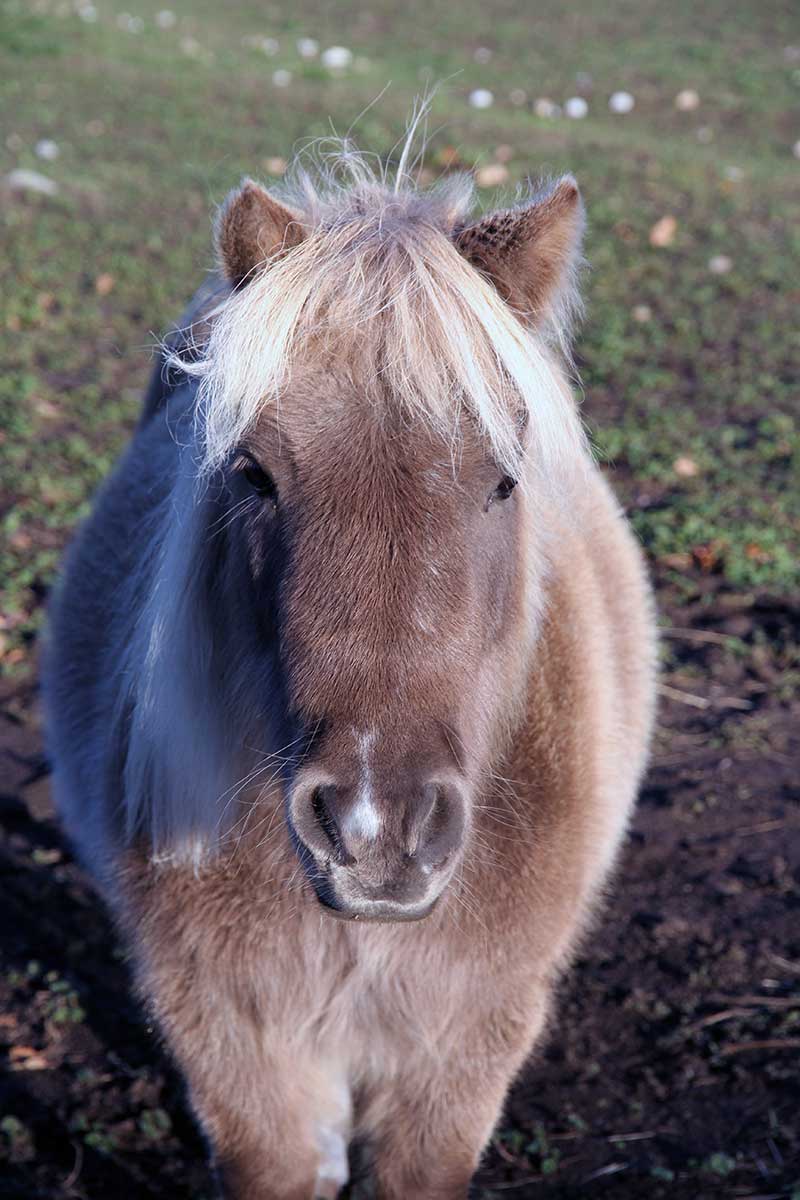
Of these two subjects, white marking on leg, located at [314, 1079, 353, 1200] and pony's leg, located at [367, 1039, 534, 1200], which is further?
white marking on leg, located at [314, 1079, 353, 1200]

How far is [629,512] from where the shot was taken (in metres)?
6.71

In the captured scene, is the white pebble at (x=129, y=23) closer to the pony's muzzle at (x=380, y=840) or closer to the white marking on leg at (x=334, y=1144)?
the white marking on leg at (x=334, y=1144)

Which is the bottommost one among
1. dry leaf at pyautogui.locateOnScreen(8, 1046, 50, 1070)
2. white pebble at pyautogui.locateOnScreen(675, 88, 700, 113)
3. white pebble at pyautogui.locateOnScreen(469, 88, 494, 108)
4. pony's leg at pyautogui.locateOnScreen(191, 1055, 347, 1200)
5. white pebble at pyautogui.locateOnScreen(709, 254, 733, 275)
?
dry leaf at pyautogui.locateOnScreen(8, 1046, 50, 1070)

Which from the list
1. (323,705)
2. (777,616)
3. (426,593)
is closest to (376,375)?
(426,593)

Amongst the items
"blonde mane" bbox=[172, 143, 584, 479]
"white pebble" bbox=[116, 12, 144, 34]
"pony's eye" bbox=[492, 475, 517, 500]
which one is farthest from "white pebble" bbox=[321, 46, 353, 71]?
"pony's eye" bbox=[492, 475, 517, 500]

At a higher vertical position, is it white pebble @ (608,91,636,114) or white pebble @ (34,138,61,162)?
white pebble @ (34,138,61,162)

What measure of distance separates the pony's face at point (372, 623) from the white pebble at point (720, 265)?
29.9ft

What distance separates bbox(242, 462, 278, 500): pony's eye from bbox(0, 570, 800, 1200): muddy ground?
212 cm

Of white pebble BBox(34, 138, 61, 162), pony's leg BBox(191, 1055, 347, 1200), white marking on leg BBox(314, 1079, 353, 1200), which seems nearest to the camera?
pony's leg BBox(191, 1055, 347, 1200)

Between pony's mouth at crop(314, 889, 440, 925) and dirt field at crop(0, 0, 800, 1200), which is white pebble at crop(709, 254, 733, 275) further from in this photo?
pony's mouth at crop(314, 889, 440, 925)

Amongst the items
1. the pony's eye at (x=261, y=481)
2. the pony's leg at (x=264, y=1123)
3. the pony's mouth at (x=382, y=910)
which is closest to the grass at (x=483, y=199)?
the pony's eye at (x=261, y=481)

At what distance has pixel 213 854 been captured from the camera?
8.86ft

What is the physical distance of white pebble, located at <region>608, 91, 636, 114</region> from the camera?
17062 millimetres

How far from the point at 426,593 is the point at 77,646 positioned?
6.00 feet
